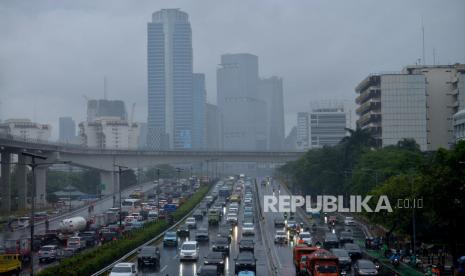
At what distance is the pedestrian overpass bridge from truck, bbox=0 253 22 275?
48976 millimetres

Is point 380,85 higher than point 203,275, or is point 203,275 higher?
point 380,85

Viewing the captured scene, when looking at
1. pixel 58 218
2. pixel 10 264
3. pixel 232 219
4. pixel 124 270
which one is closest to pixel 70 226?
pixel 232 219

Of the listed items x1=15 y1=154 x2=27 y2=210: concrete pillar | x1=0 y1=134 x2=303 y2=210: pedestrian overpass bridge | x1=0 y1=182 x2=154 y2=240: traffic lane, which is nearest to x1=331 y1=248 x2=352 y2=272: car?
x1=0 y1=182 x2=154 y2=240: traffic lane

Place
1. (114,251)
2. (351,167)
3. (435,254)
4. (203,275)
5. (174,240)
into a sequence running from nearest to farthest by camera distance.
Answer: (203,275) → (114,251) → (435,254) → (174,240) → (351,167)

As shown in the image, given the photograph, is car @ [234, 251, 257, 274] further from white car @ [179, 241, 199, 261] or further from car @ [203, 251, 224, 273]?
white car @ [179, 241, 199, 261]

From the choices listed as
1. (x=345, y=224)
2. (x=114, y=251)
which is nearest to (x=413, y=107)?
(x=345, y=224)

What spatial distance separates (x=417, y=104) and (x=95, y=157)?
203 ft

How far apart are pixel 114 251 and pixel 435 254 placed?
25074 millimetres

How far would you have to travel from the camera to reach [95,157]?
A: 449 ft

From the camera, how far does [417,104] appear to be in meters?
130

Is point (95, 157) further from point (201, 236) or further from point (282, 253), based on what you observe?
point (282, 253)

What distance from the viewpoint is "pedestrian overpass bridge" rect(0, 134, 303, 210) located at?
348 ft

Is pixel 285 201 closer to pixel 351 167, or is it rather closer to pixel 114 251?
pixel 351 167

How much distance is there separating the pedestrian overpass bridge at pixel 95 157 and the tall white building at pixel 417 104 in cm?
3386
